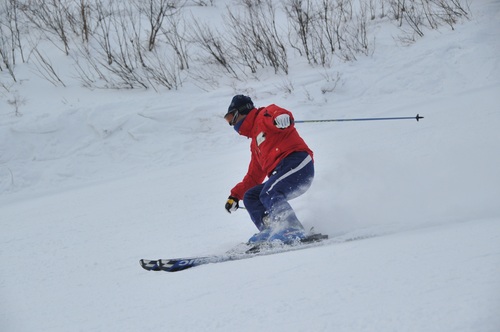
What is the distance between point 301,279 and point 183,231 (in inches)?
99.7

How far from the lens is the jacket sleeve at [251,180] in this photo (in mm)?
4500

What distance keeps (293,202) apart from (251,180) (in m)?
0.69

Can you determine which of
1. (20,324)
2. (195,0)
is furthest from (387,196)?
(195,0)

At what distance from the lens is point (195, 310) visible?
2.41 m

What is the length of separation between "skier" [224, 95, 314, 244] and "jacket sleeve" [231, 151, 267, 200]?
0.31 feet

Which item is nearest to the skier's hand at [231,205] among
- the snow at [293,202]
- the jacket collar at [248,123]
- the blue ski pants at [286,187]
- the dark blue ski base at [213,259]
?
the snow at [293,202]

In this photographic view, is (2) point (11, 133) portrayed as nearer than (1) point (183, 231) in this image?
No

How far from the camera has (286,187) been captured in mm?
3926

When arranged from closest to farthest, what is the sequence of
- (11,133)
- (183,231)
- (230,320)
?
(230,320)
(183,231)
(11,133)

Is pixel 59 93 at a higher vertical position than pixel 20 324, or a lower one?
higher

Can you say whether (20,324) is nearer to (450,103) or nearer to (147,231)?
(147,231)

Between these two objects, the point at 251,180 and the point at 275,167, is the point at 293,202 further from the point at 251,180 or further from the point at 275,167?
the point at 275,167

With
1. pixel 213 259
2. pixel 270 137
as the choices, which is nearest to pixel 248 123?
pixel 270 137

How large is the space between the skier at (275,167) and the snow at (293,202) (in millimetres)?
388
